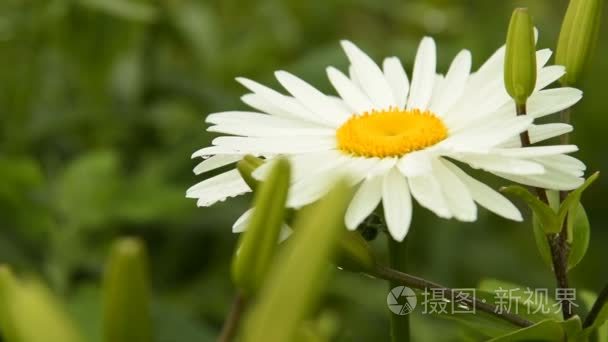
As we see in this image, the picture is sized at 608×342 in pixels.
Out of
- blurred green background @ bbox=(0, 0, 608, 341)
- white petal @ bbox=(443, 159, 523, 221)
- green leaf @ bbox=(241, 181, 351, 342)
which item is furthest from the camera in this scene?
blurred green background @ bbox=(0, 0, 608, 341)

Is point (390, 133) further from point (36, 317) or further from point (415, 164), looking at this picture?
point (36, 317)

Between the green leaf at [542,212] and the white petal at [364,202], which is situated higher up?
the white petal at [364,202]

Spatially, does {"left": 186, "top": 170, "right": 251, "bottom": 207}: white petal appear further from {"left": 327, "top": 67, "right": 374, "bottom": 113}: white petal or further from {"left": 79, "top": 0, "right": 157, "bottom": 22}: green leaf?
{"left": 79, "top": 0, "right": 157, "bottom": 22}: green leaf

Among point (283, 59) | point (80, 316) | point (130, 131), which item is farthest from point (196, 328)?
point (283, 59)

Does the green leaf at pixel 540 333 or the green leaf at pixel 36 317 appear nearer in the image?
the green leaf at pixel 36 317

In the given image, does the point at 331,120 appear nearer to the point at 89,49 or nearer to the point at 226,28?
the point at 89,49

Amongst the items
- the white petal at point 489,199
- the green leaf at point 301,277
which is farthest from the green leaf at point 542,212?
the green leaf at point 301,277

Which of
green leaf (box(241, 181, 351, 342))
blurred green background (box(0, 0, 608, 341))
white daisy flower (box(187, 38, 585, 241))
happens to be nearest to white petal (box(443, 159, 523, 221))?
white daisy flower (box(187, 38, 585, 241))

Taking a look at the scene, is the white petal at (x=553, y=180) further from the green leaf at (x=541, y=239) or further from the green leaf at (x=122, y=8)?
the green leaf at (x=122, y=8)
